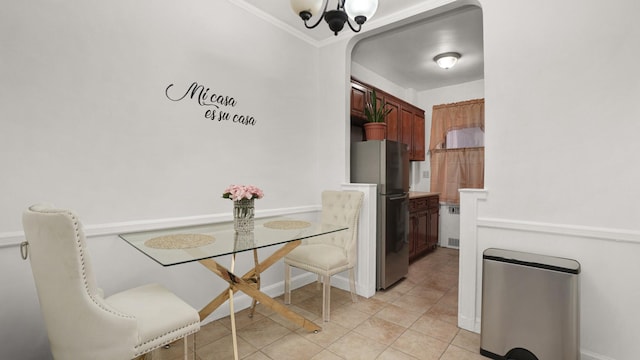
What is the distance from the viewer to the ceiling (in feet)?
9.20

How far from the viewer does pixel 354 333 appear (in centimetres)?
232

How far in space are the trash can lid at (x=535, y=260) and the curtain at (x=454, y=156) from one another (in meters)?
2.97

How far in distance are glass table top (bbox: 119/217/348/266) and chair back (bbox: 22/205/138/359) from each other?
290mm

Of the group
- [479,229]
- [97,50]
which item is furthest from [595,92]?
[97,50]

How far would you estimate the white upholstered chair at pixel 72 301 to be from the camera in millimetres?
1163

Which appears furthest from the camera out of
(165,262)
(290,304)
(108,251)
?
(290,304)

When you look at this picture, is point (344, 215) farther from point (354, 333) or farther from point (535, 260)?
point (535, 260)

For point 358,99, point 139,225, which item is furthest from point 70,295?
point 358,99

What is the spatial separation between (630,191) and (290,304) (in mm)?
2675

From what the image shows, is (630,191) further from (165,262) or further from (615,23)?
(165,262)

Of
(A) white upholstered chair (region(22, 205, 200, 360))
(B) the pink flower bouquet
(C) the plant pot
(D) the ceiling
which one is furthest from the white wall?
(A) white upholstered chair (region(22, 205, 200, 360))

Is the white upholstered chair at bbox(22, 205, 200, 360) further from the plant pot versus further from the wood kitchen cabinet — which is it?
the wood kitchen cabinet

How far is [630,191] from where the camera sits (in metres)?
1.79

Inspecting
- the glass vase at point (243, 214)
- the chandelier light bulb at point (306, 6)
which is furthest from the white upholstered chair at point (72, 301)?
the chandelier light bulb at point (306, 6)
